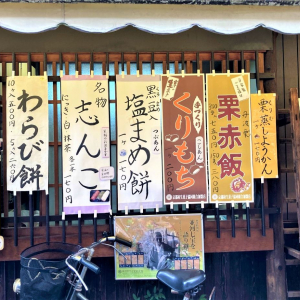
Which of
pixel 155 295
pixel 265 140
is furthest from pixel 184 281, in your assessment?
pixel 265 140

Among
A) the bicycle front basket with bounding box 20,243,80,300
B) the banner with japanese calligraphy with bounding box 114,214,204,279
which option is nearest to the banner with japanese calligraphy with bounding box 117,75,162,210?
the banner with japanese calligraphy with bounding box 114,214,204,279

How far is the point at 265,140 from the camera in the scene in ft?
13.2

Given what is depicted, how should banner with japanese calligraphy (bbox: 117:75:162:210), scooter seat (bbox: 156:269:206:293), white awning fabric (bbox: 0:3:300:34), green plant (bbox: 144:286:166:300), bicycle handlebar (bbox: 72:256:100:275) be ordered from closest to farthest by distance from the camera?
bicycle handlebar (bbox: 72:256:100:275)
scooter seat (bbox: 156:269:206:293)
white awning fabric (bbox: 0:3:300:34)
banner with japanese calligraphy (bbox: 117:75:162:210)
green plant (bbox: 144:286:166:300)

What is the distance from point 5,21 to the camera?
3.25m

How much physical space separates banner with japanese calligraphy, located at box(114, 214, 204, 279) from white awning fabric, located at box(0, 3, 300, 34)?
8.33 ft

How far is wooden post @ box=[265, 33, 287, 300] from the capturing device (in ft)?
13.6

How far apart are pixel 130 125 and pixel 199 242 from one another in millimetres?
1946

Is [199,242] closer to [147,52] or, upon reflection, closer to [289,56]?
[147,52]

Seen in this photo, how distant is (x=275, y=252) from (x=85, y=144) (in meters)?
3.22

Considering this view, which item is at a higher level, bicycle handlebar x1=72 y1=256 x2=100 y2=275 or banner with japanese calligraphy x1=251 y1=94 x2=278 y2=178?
banner with japanese calligraphy x1=251 y1=94 x2=278 y2=178

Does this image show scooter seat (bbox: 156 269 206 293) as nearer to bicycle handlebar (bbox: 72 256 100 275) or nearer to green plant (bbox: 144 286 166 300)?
bicycle handlebar (bbox: 72 256 100 275)

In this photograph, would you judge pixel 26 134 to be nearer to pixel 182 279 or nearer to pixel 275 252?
pixel 182 279

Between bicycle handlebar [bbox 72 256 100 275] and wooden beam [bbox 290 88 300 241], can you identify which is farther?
wooden beam [bbox 290 88 300 241]

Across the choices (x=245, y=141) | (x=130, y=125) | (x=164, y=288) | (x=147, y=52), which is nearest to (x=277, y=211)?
(x=245, y=141)
